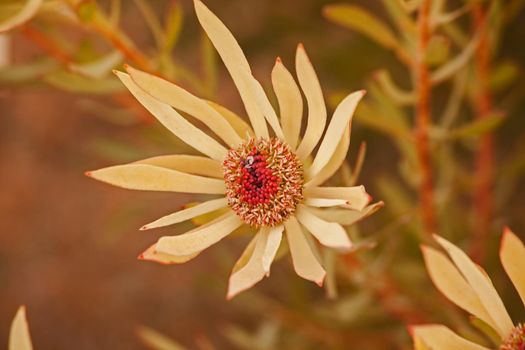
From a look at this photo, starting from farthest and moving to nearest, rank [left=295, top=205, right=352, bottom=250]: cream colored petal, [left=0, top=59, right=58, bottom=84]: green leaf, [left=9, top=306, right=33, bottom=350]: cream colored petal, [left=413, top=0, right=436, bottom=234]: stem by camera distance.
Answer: [left=0, top=59, right=58, bottom=84]: green leaf, [left=413, top=0, right=436, bottom=234]: stem, [left=9, top=306, right=33, bottom=350]: cream colored petal, [left=295, top=205, right=352, bottom=250]: cream colored petal

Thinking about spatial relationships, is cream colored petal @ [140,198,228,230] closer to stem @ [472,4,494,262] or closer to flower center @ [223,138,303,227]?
flower center @ [223,138,303,227]

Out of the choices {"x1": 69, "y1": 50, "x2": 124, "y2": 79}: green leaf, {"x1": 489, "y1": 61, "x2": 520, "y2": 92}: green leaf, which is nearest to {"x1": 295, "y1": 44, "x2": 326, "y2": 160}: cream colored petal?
{"x1": 69, "y1": 50, "x2": 124, "y2": 79}: green leaf

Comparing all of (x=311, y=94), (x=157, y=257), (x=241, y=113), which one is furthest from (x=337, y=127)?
(x=241, y=113)

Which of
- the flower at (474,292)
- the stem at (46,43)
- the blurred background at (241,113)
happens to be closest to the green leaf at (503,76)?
the blurred background at (241,113)

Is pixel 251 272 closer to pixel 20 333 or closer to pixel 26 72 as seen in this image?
pixel 20 333

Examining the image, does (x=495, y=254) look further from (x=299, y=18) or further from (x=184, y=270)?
(x=184, y=270)

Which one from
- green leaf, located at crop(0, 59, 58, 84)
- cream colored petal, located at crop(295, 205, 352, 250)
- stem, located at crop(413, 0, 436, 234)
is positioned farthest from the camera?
green leaf, located at crop(0, 59, 58, 84)

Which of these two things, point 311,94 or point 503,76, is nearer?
point 311,94
